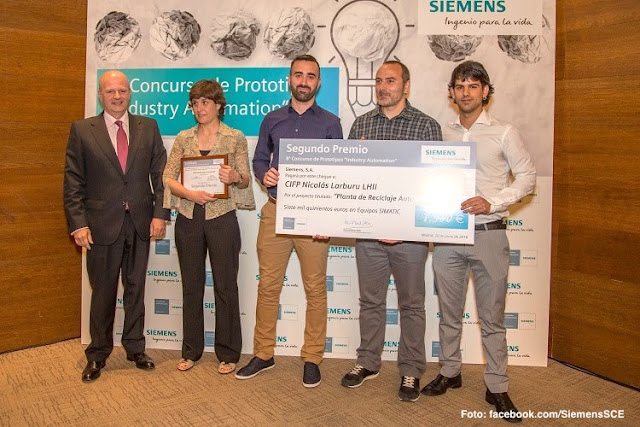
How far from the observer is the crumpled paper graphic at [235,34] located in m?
3.67

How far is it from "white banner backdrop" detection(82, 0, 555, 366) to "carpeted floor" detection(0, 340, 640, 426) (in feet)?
1.20

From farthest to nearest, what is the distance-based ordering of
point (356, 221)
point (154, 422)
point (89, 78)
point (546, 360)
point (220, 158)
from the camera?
point (89, 78) < point (546, 360) < point (220, 158) < point (356, 221) < point (154, 422)

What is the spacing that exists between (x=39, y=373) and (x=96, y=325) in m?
0.49

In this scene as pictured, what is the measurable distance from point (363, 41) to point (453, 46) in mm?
631

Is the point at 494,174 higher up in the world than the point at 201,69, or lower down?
lower down

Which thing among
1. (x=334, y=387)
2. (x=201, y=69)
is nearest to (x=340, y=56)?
(x=201, y=69)

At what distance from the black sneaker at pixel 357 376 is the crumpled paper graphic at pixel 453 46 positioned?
7.17 feet

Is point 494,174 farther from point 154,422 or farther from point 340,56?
point 154,422

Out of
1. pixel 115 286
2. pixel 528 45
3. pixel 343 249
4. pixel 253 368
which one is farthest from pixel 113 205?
pixel 528 45

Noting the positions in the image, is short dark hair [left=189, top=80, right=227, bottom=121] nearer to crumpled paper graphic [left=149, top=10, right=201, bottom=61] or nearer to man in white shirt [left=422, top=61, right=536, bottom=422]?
crumpled paper graphic [left=149, top=10, right=201, bottom=61]

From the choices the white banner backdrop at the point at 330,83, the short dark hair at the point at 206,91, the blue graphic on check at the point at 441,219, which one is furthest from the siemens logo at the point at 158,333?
the blue graphic on check at the point at 441,219

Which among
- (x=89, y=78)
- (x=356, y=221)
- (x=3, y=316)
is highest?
(x=89, y=78)

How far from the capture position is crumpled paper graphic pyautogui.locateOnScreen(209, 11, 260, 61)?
3.67 metres

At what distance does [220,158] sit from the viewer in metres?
3.11
